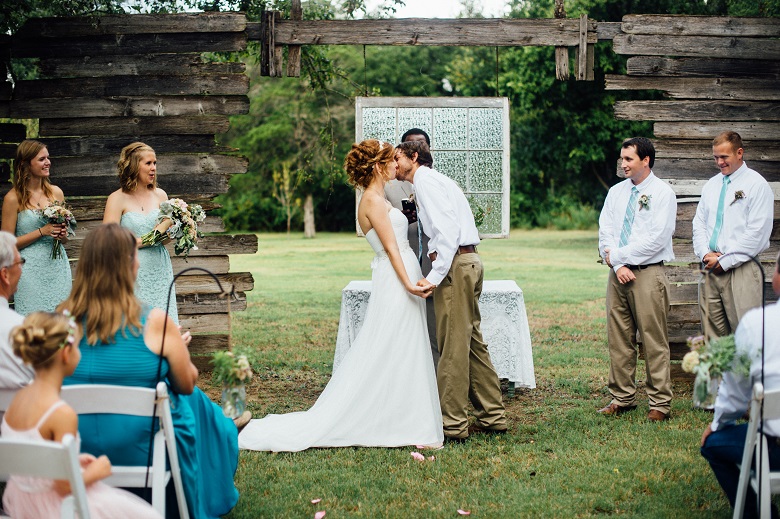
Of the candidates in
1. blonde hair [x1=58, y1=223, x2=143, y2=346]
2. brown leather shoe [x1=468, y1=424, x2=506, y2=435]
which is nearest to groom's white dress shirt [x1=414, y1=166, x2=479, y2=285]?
brown leather shoe [x1=468, y1=424, x2=506, y2=435]

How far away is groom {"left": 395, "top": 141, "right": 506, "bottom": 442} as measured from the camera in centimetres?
618

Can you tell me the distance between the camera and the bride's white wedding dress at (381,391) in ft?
20.2

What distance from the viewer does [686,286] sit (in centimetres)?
854

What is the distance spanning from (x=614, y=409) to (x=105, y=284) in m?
→ 4.66

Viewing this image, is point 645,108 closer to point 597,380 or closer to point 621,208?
point 621,208

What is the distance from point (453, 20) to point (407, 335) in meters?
3.56

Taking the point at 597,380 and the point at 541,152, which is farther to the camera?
the point at 541,152

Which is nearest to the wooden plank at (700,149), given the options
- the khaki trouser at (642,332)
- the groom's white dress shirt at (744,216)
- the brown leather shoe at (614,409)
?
the groom's white dress shirt at (744,216)

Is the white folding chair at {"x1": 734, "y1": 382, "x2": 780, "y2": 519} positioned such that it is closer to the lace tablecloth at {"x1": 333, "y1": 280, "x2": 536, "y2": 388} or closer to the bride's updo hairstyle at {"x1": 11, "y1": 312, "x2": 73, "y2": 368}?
the bride's updo hairstyle at {"x1": 11, "y1": 312, "x2": 73, "y2": 368}

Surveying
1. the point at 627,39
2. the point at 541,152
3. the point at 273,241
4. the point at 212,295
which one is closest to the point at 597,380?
the point at 627,39

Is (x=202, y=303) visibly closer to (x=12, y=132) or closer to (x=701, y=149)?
(x=12, y=132)

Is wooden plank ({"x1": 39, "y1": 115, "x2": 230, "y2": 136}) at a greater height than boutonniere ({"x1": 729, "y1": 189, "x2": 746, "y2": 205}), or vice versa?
wooden plank ({"x1": 39, "y1": 115, "x2": 230, "y2": 136})

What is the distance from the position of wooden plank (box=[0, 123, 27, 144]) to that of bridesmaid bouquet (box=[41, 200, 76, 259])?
6.28 ft

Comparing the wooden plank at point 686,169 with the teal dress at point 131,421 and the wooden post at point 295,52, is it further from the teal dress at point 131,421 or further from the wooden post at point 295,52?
the teal dress at point 131,421
